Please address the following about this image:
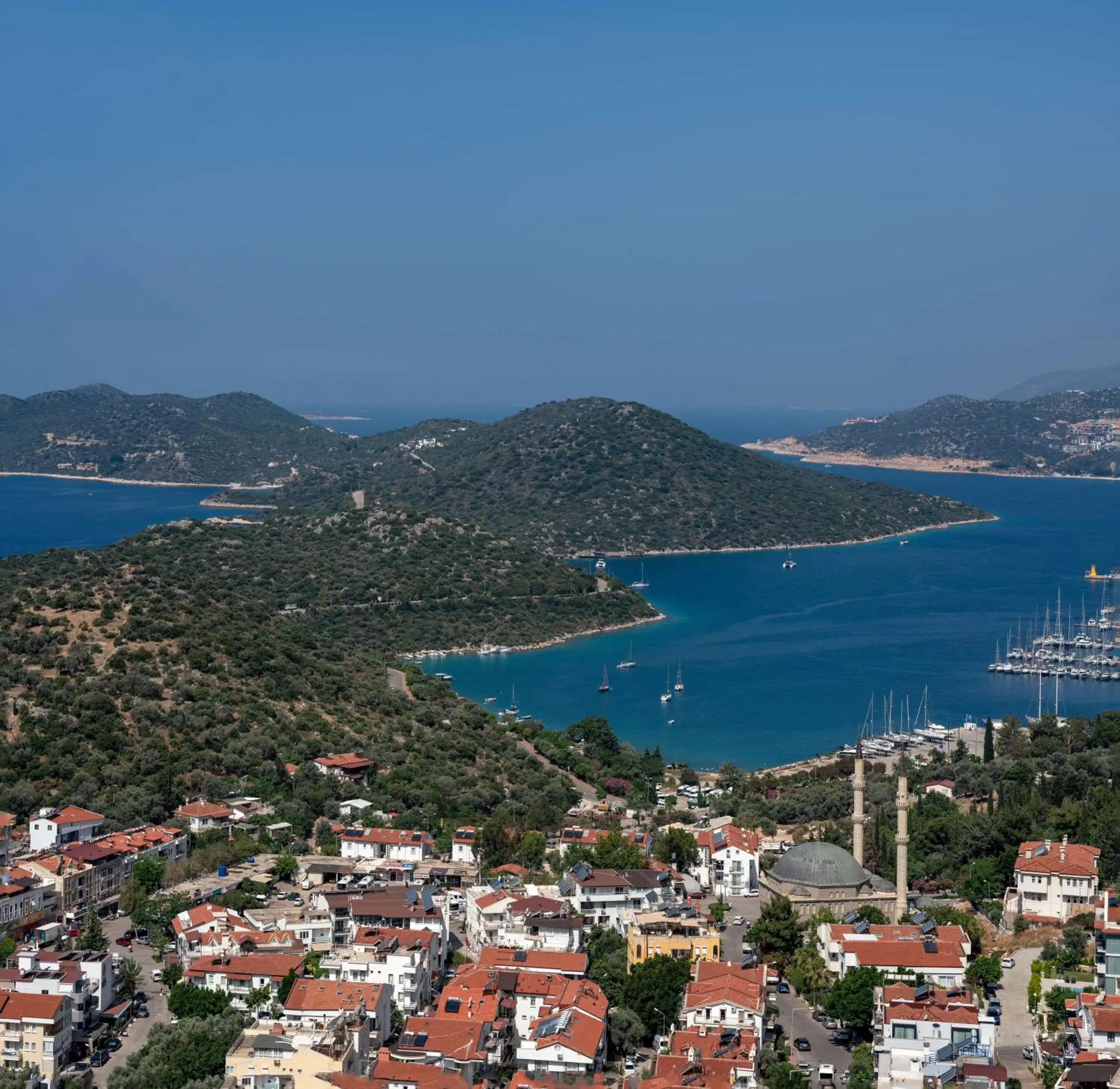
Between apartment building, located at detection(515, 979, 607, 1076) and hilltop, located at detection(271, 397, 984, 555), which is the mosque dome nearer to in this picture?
apartment building, located at detection(515, 979, 607, 1076)

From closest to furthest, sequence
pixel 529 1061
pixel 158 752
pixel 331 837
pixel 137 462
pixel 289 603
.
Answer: pixel 529 1061, pixel 331 837, pixel 158 752, pixel 289 603, pixel 137 462

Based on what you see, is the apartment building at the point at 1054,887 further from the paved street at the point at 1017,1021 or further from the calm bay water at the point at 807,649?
the calm bay water at the point at 807,649

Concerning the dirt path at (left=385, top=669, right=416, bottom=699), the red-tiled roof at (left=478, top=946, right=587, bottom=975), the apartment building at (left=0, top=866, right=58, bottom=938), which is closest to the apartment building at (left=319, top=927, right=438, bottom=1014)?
the red-tiled roof at (left=478, top=946, right=587, bottom=975)

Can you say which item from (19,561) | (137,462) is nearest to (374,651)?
(19,561)

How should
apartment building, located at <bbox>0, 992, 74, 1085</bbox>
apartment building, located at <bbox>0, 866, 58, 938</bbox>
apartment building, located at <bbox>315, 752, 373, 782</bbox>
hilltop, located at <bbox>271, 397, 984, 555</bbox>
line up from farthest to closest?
hilltop, located at <bbox>271, 397, 984, 555</bbox>, apartment building, located at <bbox>315, 752, 373, 782</bbox>, apartment building, located at <bbox>0, 866, 58, 938</bbox>, apartment building, located at <bbox>0, 992, 74, 1085</bbox>

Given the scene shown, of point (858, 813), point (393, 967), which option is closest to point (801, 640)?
point (858, 813)

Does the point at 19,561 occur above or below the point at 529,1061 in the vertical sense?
above

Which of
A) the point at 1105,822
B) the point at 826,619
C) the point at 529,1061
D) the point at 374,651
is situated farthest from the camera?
the point at 826,619

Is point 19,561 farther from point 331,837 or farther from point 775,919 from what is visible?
point 775,919
